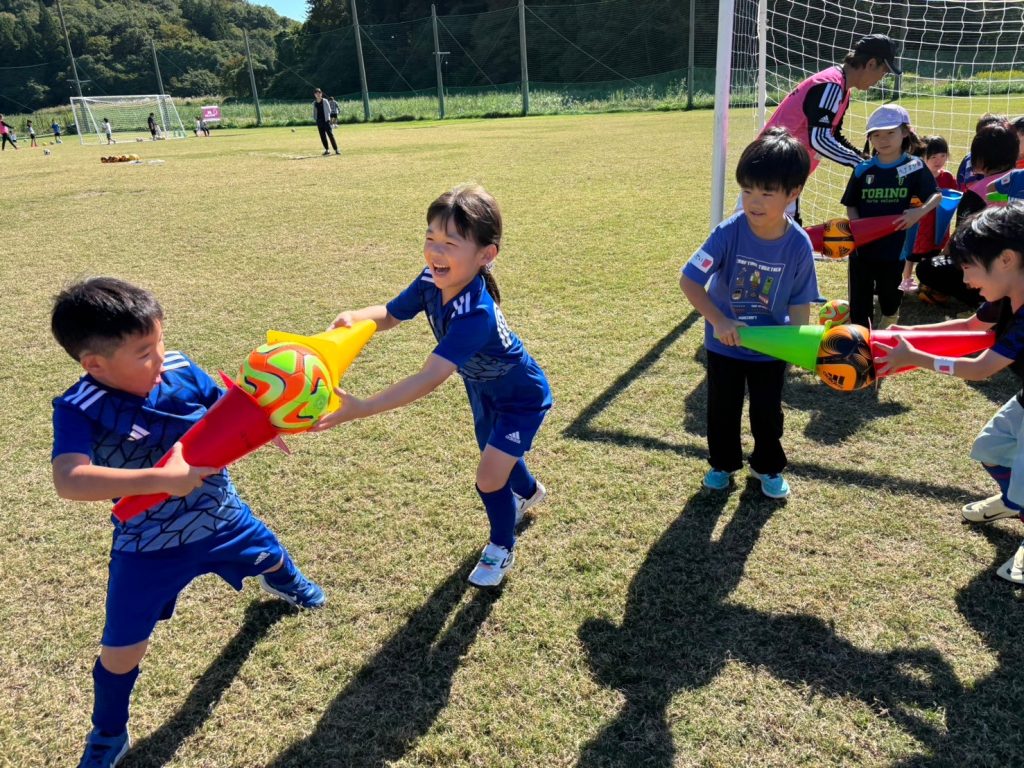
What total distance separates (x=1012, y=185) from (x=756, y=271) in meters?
3.11

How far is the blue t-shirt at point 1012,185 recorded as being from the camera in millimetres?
4586

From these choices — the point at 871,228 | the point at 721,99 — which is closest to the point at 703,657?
the point at 871,228

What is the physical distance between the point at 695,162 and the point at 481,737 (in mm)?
13031

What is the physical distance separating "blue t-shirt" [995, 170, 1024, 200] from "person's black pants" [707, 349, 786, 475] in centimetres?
295

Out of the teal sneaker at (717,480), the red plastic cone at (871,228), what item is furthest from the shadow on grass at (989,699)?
the red plastic cone at (871,228)

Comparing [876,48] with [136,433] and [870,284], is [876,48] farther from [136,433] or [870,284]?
[136,433]

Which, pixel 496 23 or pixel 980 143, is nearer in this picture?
pixel 980 143

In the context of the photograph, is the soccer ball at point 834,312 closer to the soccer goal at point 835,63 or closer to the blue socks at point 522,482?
the soccer goal at point 835,63

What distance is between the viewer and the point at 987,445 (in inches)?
104

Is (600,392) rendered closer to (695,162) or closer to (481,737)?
(481,737)

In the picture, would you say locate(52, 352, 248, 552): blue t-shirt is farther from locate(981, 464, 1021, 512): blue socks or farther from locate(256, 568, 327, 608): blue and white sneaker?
locate(981, 464, 1021, 512): blue socks

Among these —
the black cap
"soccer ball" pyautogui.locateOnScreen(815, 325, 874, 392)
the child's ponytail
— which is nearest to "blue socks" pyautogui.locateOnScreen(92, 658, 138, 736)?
the child's ponytail

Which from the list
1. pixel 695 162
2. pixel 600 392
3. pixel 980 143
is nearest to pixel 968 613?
pixel 600 392

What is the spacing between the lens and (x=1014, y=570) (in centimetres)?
262
